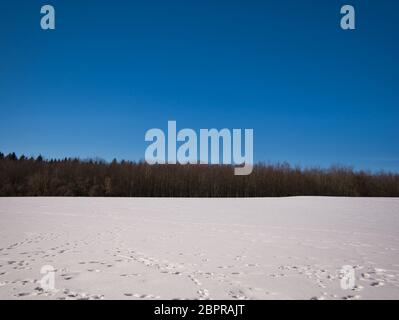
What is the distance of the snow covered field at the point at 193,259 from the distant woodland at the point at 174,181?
8.78m

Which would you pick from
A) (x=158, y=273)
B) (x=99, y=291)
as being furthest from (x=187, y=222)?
(x=99, y=291)

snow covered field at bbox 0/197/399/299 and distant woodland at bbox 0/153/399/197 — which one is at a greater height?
distant woodland at bbox 0/153/399/197

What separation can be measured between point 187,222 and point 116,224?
1.28 m

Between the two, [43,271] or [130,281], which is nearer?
[130,281]

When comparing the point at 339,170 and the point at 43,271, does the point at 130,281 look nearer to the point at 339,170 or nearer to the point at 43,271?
the point at 43,271

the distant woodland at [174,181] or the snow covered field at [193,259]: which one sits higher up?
the distant woodland at [174,181]

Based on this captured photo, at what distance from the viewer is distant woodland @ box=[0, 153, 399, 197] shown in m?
14.5

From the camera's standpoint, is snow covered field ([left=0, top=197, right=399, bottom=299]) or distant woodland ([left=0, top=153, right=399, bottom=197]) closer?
snow covered field ([left=0, top=197, right=399, bottom=299])

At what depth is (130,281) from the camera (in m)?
2.59

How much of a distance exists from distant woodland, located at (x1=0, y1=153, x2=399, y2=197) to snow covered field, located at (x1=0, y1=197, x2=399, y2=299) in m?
8.78

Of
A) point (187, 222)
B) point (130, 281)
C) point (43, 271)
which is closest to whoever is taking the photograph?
point (130, 281)

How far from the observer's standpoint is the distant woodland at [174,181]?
47.6 feet

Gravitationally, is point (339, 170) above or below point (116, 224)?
above

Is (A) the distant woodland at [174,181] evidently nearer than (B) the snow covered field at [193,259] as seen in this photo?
No
